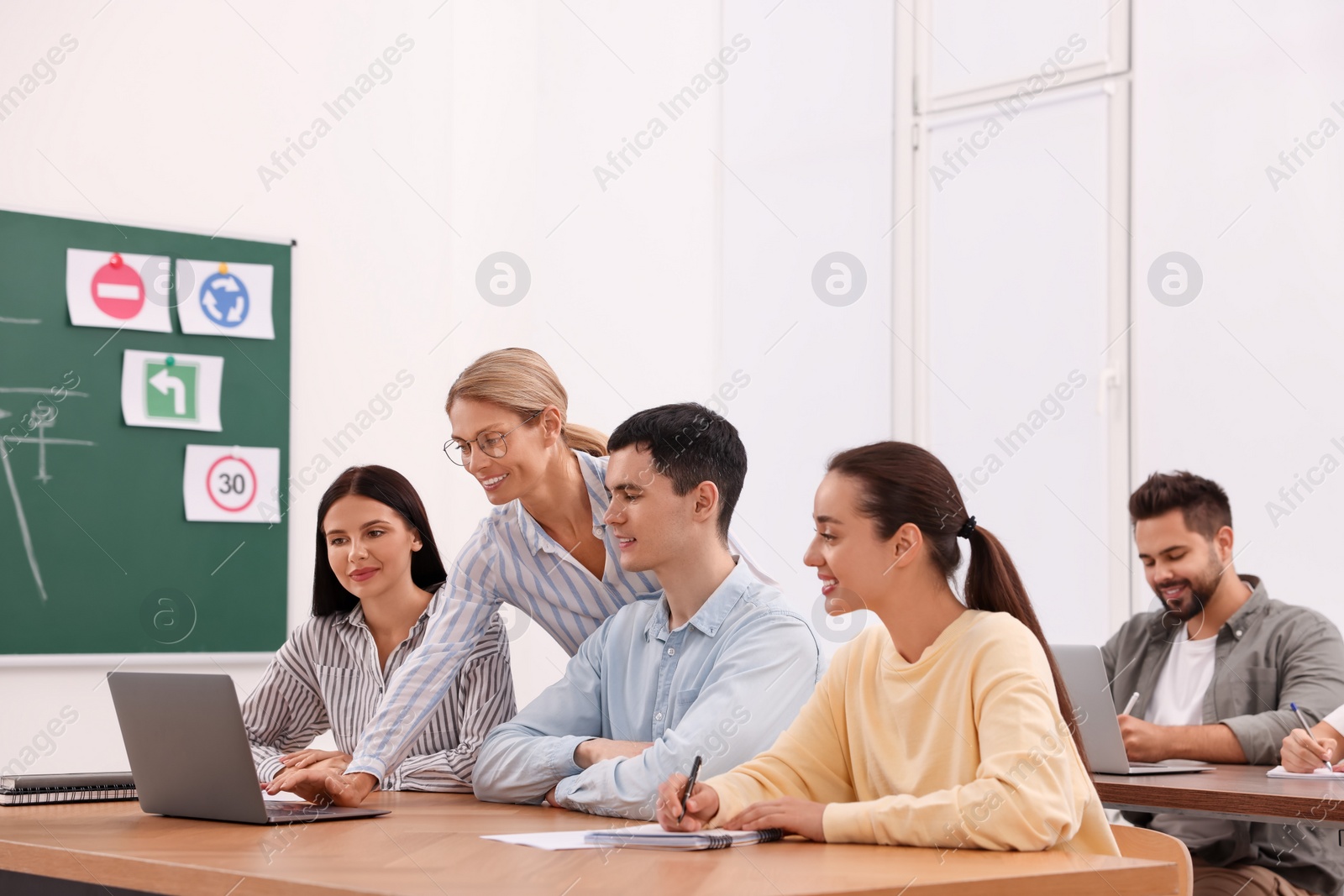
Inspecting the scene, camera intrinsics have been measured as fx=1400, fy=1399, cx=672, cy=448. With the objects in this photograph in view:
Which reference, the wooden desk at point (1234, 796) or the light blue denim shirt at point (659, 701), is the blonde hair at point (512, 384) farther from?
the wooden desk at point (1234, 796)

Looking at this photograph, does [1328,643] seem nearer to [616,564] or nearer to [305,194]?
[616,564]

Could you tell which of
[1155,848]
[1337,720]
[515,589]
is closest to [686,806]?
[1155,848]

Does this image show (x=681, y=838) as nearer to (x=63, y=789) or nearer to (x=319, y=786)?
(x=319, y=786)

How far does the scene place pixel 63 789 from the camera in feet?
7.69

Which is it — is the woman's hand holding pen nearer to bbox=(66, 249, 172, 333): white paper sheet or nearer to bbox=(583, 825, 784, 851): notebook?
bbox=(583, 825, 784, 851): notebook

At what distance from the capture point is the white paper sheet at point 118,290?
4.07 metres

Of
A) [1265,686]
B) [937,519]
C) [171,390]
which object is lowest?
[1265,686]

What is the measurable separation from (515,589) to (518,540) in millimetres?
94

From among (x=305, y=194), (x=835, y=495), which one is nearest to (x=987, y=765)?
(x=835, y=495)

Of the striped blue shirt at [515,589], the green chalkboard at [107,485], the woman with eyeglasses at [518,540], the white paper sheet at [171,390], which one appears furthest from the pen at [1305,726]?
the white paper sheet at [171,390]

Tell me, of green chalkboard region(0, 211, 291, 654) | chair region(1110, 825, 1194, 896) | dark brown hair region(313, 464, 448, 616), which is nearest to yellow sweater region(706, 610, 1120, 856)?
chair region(1110, 825, 1194, 896)

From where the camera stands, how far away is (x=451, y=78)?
486 cm

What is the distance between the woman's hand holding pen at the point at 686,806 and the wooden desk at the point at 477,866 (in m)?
0.12

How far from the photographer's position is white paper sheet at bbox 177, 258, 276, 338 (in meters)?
4.24
